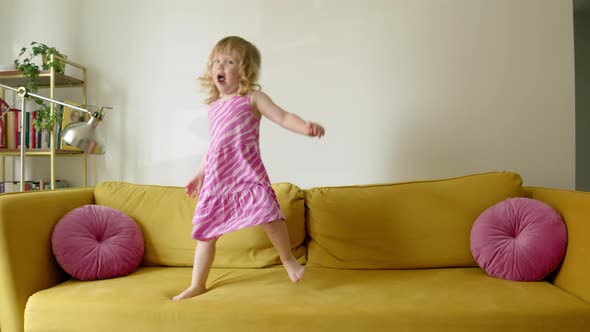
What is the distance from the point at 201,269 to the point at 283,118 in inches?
24.4

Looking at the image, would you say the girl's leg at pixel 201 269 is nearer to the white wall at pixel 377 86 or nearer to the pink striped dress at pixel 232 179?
the pink striped dress at pixel 232 179

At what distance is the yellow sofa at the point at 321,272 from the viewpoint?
1.15m

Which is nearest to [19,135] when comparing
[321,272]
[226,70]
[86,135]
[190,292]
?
[86,135]

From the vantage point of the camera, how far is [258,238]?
5.60 feet

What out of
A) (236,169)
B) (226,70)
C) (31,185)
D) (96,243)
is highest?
(226,70)

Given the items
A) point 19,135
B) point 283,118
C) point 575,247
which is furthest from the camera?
point 19,135

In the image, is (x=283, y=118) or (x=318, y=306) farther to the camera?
(x=283, y=118)

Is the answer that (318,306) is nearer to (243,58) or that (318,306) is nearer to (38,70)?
(243,58)

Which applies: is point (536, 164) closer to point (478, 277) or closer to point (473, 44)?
point (473, 44)

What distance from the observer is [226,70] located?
58.7 inches

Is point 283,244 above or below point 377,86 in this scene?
below

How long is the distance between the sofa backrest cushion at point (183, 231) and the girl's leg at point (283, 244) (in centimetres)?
24

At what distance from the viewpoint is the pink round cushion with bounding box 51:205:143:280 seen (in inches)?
58.2

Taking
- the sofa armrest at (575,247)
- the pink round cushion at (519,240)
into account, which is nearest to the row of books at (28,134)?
the pink round cushion at (519,240)
